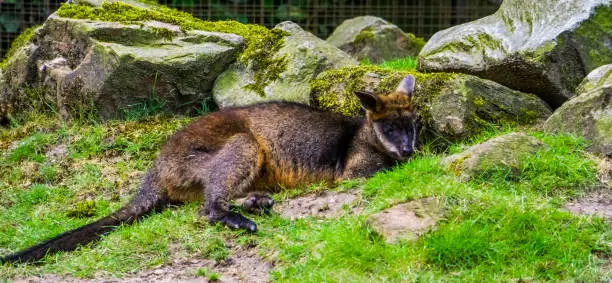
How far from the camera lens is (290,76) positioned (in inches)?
384

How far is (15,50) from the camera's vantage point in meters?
11.4

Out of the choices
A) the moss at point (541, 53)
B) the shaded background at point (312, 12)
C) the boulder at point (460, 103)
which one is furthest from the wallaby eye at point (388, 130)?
the shaded background at point (312, 12)

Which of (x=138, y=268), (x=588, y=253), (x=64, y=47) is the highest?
(x=64, y=47)

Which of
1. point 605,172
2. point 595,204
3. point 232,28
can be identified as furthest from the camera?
point 232,28

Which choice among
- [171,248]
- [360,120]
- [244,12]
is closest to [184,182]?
[171,248]

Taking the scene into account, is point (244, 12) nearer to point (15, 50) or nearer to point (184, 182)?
point (15, 50)

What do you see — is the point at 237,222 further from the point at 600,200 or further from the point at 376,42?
the point at 376,42

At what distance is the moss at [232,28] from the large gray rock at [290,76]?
0.09 m

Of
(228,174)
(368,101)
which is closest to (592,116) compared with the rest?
(368,101)

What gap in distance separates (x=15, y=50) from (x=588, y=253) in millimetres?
8508

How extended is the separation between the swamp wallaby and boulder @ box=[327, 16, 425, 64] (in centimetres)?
437

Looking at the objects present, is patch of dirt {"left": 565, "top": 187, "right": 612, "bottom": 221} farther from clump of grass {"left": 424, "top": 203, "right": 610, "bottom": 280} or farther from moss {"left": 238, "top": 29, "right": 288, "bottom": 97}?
moss {"left": 238, "top": 29, "right": 288, "bottom": 97}

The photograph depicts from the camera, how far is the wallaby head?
7859 millimetres

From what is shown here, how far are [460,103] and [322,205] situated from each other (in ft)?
6.11
